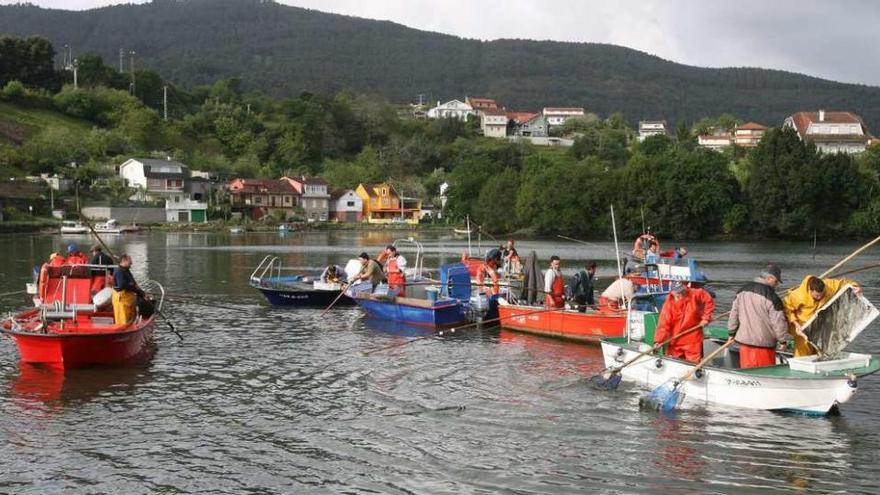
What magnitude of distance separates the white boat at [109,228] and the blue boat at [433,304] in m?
80.3

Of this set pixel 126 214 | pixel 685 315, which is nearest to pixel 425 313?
pixel 685 315

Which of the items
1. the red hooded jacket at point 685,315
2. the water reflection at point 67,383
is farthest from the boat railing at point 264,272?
the red hooded jacket at point 685,315

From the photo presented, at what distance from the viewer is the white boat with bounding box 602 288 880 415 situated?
1522 cm

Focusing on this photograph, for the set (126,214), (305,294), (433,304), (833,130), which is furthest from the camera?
(833,130)

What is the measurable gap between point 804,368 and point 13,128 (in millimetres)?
147620

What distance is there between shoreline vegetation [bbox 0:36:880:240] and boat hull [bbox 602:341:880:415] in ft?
186

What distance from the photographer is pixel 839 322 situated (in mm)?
15594

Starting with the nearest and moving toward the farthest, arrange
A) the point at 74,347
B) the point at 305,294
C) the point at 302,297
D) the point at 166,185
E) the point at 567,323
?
the point at 74,347, the point at 567,323, the point at 305,294, the point at 302,297, the point at 166,185

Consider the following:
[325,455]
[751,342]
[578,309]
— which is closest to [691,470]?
[751,342]

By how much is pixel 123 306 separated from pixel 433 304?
32.3 ft

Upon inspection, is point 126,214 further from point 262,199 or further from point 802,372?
point 802,372

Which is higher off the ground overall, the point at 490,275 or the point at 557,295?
the point at 490,275

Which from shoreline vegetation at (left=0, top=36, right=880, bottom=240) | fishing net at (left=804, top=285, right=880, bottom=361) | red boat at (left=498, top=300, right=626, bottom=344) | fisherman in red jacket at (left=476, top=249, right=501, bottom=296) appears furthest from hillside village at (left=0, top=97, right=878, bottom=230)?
fishing net at (left=804, top=285, right=880, bottom=361)

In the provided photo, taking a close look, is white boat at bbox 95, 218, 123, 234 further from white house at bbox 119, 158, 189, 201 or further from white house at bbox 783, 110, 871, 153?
white house at bbox 783, 110, 871, 153
